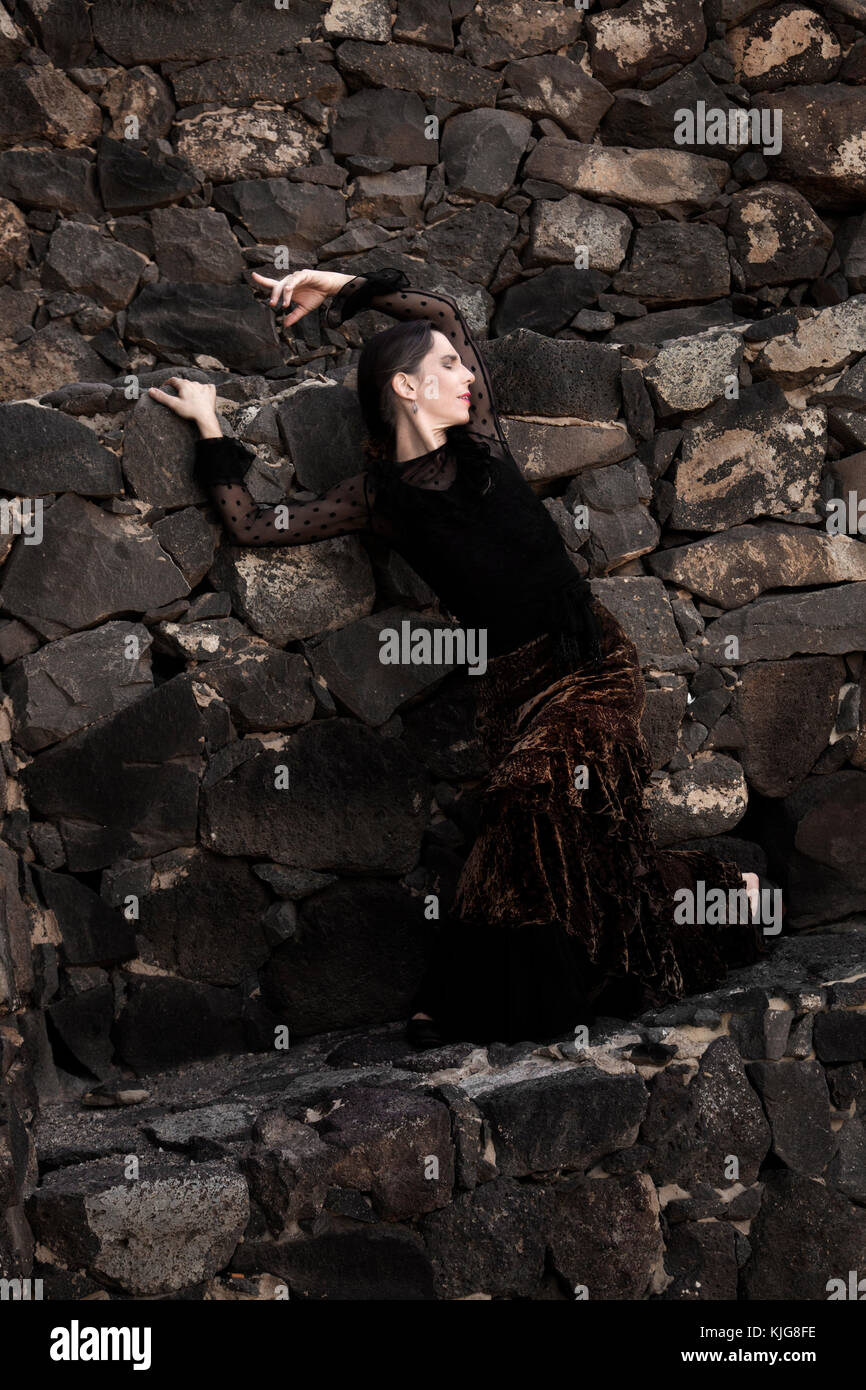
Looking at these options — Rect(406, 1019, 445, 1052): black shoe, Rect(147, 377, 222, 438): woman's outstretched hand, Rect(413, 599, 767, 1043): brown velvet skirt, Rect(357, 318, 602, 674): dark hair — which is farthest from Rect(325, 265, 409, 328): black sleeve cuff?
Rect(406, 1019, 445, 1052): black shoe

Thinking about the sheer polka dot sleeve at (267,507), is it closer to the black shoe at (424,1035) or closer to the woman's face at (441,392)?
the woman's face at (441,392)

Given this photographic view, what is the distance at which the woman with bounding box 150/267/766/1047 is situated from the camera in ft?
9.90

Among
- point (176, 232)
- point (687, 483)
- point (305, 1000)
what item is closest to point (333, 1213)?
point (305, 1000)

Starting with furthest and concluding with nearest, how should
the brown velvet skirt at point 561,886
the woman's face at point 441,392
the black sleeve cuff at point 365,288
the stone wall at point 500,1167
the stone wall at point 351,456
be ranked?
the black sleeve cuff at point 365,288
the woman's face at point 441,392
the stone wall at point 351,456
the brown velvet skirt at point 561,886
the stone wall at point 500,1167

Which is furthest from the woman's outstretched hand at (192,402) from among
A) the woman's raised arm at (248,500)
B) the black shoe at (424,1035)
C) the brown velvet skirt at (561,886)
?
the black shoe at (424,1035)

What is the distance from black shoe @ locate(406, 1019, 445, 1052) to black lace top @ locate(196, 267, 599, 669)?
2.97 ft

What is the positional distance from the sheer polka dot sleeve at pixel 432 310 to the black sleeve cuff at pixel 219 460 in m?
0.47

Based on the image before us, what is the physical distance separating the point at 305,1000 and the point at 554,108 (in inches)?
122

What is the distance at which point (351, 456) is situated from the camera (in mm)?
3393

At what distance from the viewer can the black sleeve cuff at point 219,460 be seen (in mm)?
3186

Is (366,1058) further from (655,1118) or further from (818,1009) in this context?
(818,1009)

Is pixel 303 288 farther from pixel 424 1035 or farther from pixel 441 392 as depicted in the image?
pixel 424 1035

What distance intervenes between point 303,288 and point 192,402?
1.53 feet

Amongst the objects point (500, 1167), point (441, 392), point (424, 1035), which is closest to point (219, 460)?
point (441, 392)
